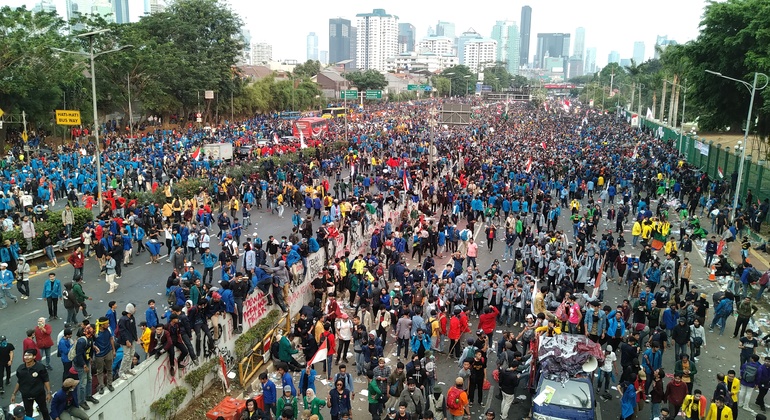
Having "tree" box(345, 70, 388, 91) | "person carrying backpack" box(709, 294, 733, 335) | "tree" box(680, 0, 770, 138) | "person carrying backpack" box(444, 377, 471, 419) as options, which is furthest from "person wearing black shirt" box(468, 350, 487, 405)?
"tree" box(345, 70, 388, 91)

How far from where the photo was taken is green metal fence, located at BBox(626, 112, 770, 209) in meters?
28.1

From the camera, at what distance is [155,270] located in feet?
60.0

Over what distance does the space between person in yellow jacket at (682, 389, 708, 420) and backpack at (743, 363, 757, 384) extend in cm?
177

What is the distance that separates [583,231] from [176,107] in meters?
50.6

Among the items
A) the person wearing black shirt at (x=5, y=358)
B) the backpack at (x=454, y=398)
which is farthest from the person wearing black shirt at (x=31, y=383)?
the backpack at (x=454, y=398)

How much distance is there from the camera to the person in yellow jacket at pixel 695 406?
9.65 metres

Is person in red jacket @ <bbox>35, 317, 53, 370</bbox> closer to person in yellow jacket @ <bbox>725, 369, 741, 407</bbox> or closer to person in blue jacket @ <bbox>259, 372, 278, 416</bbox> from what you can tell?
person in blue jacket @ <bbox>259, 372, 278, 416</bbox>

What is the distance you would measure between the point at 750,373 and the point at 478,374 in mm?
4876

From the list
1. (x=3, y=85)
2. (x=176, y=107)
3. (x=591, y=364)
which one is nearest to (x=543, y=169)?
(x=591, y=364)

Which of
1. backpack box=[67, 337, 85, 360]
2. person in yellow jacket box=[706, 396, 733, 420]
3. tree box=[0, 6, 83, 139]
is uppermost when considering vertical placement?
tree box=[0, 6, 83, 139]

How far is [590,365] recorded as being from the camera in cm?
1014

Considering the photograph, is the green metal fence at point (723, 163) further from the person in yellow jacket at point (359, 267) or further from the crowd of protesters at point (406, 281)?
the person in yellow jacket at point (359, 267)

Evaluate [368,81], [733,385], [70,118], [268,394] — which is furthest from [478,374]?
[368,81]

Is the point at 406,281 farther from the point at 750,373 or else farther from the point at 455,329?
the point at 750,373
